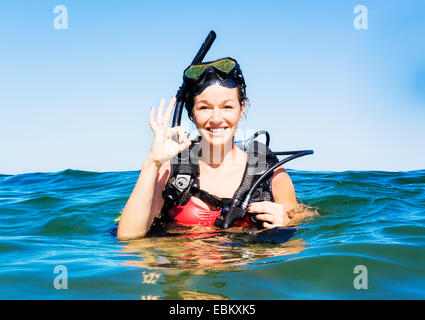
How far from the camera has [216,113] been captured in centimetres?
418

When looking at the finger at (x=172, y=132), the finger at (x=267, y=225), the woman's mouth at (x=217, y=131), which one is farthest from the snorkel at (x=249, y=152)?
the finger at (x=172, y=132)

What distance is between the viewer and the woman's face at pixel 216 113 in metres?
4.20

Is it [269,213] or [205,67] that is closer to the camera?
[269,213]

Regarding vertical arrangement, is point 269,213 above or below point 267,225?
above

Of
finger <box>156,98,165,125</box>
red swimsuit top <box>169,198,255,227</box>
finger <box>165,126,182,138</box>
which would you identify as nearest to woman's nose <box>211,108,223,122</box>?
finger <box>165,126,182,138</box>

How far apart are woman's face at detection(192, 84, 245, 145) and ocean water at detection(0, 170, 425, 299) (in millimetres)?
965

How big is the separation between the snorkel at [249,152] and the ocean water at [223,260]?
234 mm

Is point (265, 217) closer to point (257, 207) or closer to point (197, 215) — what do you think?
point (257, 207)

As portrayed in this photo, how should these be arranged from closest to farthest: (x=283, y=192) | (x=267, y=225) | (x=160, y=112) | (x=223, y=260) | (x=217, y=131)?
(x=223, y=260) < (x=160, y=112) < (x=267, y=225) < (x=217, y=131) < (x=283, y=192)

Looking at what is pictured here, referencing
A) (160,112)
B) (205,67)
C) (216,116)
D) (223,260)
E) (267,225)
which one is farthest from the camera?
(205,67)

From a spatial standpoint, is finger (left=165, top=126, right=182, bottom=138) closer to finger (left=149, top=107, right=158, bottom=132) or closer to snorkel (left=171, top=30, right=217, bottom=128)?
finger (left=149, top=107, right=158, bottom=132)

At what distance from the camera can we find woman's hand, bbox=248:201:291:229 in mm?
4023

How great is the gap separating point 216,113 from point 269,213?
1094mm

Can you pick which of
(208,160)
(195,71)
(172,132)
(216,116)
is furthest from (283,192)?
(195,71)
